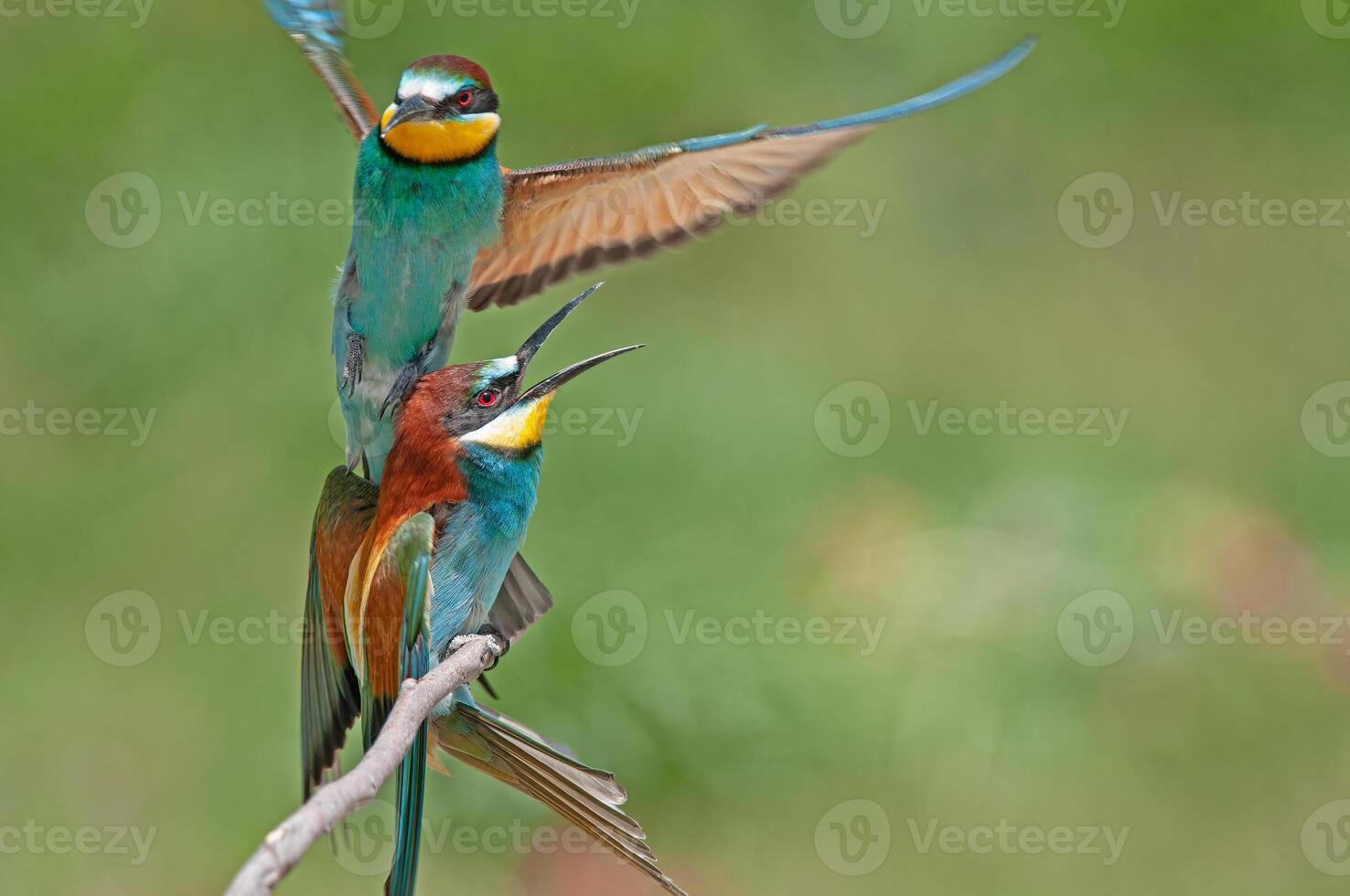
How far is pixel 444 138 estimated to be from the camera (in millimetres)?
2096

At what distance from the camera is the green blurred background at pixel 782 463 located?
395 cm

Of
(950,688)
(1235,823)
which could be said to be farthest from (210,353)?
(1235,823)

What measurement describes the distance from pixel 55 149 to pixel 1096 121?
11.1 ft

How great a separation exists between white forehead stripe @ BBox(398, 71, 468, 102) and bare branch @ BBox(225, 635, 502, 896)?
2.21ft

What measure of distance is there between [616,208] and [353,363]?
44 centimetres

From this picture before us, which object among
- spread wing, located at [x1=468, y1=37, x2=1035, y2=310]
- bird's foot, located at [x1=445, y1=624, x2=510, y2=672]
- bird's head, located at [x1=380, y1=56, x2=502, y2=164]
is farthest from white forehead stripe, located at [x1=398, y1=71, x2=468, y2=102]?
bird's foot, located at [x1=445, y1=624, x2=510, y2=672]

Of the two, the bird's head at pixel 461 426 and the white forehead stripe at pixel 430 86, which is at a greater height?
the white forehead stripe at pixel 430 86

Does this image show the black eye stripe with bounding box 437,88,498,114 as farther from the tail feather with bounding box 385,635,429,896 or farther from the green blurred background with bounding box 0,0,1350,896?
the green blurred background with bounding box 0,0,1350,896

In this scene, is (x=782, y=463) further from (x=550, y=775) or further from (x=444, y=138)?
(x=550, y=775)

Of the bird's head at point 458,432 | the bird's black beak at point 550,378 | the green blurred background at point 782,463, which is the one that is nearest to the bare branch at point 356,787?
the bird's head at point 458,432

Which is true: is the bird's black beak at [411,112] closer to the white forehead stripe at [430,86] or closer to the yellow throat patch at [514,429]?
the white forehead stripe at [430,86]

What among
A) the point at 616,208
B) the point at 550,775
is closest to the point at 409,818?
the point at 550,775

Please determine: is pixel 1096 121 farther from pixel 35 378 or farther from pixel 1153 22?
pixel 35 378

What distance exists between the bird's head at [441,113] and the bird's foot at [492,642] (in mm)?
606
